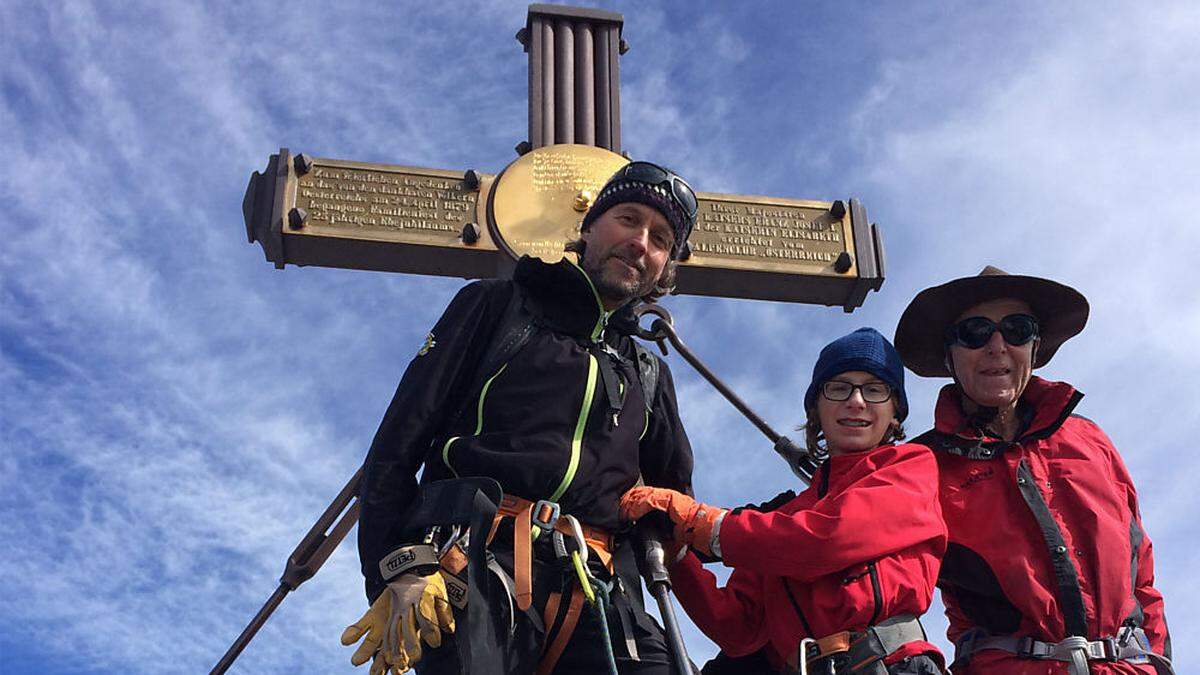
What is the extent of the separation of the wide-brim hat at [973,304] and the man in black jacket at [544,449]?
0.99m

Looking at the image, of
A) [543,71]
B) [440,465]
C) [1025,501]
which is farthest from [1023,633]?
[543,71]

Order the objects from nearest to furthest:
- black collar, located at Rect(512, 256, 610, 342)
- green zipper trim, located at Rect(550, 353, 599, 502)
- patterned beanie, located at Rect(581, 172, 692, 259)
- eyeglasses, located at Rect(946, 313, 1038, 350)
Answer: green zipper trim, located at Rect(550, 353, 599, 502)
black collar, located at Rect(512, 256, 610, 342)
patterned beanie, located at Rect(581, 172, 692, 259)
eyeglasses, located at Rect(946, 313, 1038, 350)

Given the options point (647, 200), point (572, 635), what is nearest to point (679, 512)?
point (572, 635)

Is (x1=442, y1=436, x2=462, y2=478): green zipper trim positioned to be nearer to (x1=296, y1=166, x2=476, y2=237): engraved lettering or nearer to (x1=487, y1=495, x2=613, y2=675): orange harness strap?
(x1=487, y1=495, x2=613, y2=675): orange harness strap

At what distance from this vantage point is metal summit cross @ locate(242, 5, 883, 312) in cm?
636

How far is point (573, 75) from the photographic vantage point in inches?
277

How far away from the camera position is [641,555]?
380cm

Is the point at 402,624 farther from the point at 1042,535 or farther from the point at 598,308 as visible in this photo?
the point at 1042,535

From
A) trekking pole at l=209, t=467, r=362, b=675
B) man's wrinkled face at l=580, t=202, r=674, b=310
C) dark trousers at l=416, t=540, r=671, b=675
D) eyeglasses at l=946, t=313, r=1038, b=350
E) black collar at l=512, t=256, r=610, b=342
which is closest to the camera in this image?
dark trousers at l=416, t=540, r=671, b=675

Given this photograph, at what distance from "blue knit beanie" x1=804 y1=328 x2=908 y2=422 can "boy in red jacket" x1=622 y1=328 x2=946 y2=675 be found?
0.02m

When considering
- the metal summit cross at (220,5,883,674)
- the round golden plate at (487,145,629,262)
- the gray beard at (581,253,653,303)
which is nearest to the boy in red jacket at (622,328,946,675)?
the gray beard at (581,253,653,303)

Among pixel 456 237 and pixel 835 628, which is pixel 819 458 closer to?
pixel 835 628

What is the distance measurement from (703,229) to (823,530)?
126 inches

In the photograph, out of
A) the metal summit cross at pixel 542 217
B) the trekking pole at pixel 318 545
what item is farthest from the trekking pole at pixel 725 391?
the trekking pole at pixel 318 545
